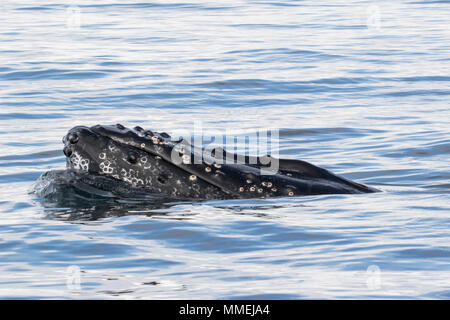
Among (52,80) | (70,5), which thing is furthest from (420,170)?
(70,5)

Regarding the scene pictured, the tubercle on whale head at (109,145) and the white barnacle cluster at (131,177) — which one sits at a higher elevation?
the tubercle on whale head at (109,145)

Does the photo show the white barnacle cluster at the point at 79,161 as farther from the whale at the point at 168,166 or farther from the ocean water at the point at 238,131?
the ocean water at the point at 238,131

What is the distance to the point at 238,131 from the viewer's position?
1556 centimetres

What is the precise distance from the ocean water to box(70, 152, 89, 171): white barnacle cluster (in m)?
0.44

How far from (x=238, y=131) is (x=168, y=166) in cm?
628

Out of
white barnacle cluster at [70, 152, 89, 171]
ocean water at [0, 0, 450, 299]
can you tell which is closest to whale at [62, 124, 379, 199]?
white barnacle cluster at [70, 152, 89, 171]

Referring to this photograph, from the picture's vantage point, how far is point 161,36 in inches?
1083

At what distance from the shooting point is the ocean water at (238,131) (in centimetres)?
754

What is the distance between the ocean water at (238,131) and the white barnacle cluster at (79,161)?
438mm

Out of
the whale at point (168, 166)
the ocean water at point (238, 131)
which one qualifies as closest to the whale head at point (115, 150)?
the whale at point (168, 166)

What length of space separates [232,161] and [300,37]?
58.9 feet

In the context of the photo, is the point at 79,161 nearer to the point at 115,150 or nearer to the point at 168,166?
the point at 115,150

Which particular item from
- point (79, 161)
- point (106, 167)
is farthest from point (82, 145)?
point (106, 167)

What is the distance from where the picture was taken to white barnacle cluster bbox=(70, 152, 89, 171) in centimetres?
943
